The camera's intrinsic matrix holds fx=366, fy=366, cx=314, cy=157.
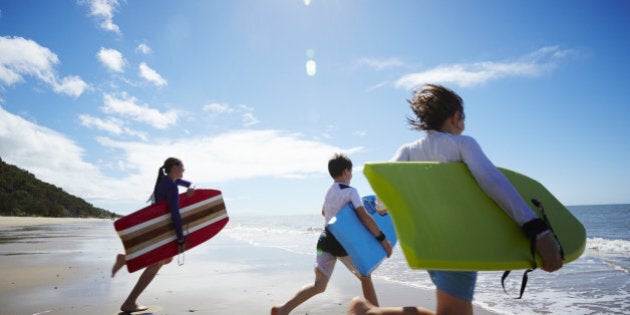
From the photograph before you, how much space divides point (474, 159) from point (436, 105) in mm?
383

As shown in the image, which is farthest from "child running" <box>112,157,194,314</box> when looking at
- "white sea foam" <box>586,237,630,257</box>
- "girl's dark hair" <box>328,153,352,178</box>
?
"white sea foam" <box>586,237,630,257</box>

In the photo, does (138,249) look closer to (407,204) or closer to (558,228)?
(407,204)

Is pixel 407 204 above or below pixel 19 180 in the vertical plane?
below

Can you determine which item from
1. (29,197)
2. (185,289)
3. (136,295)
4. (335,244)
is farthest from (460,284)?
(29,197)

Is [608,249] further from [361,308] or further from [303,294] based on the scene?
[361,308]

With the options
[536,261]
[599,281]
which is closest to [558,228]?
[536,261]

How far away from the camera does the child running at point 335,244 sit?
10.3 ft

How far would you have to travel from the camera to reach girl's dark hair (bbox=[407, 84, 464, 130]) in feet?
6.84

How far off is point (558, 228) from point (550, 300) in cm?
392

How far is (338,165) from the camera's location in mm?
3439

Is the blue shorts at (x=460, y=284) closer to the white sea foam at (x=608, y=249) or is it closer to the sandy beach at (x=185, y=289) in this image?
the sandy beach at (x=185, y=289)

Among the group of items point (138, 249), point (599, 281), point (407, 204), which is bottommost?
point (599, 281)

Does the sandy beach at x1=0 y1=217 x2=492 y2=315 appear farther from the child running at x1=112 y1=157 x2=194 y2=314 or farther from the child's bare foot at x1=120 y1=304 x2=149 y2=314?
the child running at x1=112 y1=157 x2=194 y2=314

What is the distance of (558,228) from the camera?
2.07 metres
